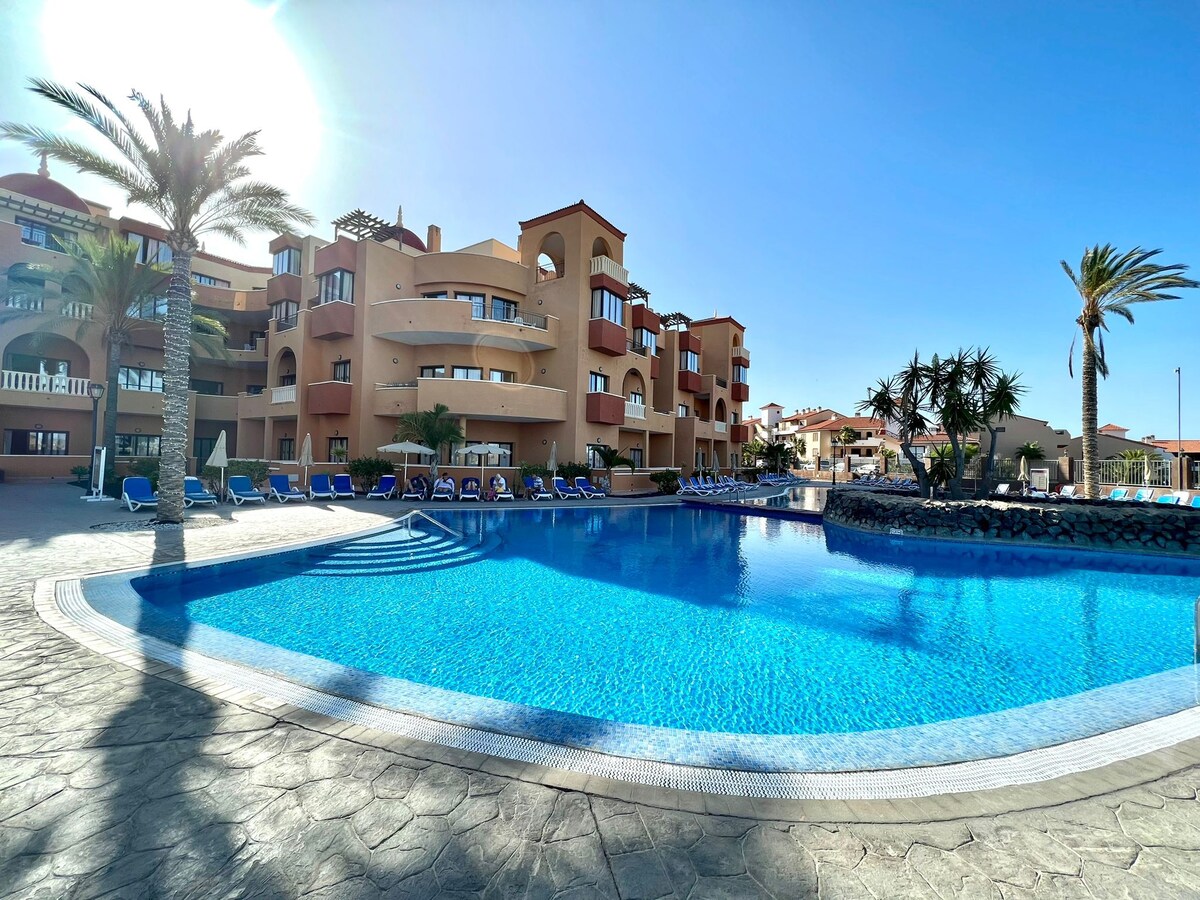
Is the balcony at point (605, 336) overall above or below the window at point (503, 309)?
below

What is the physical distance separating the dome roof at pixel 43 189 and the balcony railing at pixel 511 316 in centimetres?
2047

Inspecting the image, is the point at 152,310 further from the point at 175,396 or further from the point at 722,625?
the point at 722,625

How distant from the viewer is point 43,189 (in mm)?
24594

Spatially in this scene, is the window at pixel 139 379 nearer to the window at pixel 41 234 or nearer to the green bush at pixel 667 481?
the window at pixel 41 234

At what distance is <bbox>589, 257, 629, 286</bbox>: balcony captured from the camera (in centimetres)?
2492

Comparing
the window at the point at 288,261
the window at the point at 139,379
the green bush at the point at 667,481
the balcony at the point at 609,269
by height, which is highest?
the window at the point at 288,261

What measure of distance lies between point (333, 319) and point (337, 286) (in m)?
1.80

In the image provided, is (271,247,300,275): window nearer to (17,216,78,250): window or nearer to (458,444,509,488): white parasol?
(17,216,78,250): window

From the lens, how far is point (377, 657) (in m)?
5.44

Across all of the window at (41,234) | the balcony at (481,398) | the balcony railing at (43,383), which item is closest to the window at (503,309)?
the balcony at (481,398)

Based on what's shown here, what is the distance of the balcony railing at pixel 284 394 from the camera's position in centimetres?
2395

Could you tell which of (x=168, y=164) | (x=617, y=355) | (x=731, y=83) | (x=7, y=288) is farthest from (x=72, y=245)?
(x=731, y=83)

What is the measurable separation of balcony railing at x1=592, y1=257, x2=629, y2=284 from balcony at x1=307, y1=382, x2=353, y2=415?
42.2ft

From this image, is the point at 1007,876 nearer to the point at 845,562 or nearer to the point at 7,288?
the point at 845,562
